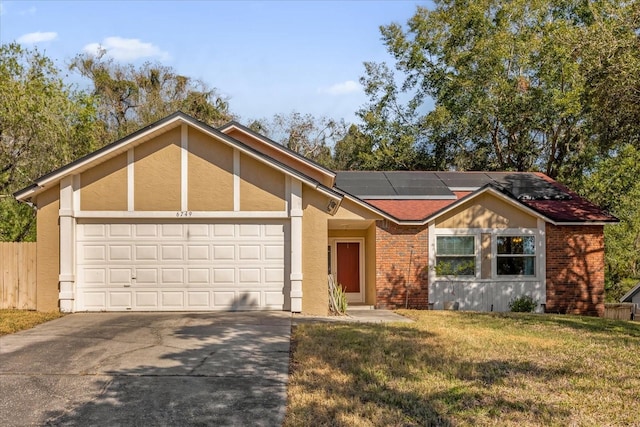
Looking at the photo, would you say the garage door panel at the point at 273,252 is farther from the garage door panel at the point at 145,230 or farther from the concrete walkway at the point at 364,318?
the garage door panel at the point at 145,230

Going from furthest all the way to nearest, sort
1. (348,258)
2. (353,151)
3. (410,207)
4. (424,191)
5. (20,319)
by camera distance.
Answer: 1. (353,151)
2. (348,258)
3. (424,191)
4. (410,207)
5. (20,319)

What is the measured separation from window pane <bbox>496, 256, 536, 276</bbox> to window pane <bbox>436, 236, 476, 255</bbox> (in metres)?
1.01

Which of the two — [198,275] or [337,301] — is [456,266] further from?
[198,275]

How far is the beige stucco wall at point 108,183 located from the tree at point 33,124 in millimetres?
7329

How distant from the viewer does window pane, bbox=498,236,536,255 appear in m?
17.0

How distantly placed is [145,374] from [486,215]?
12684 millimetres

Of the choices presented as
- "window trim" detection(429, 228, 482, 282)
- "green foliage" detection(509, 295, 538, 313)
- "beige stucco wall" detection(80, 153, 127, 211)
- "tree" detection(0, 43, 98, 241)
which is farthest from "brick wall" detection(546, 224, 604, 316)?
"tree" detection(0, 43, 98, 241)

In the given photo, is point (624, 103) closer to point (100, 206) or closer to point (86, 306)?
point (100, 206)

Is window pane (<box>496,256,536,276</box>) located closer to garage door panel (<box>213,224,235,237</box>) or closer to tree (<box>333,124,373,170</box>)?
garage door panel (<box>213,224,235,237</box>)

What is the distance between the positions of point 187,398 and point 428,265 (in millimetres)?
11680

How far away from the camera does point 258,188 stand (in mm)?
13305

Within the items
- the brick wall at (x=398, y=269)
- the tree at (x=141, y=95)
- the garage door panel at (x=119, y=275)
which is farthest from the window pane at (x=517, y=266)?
the tree at (x=141, y=95)

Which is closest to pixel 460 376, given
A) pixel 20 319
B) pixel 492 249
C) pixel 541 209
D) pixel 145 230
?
pixel 145 230

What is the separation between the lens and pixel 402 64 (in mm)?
31219
